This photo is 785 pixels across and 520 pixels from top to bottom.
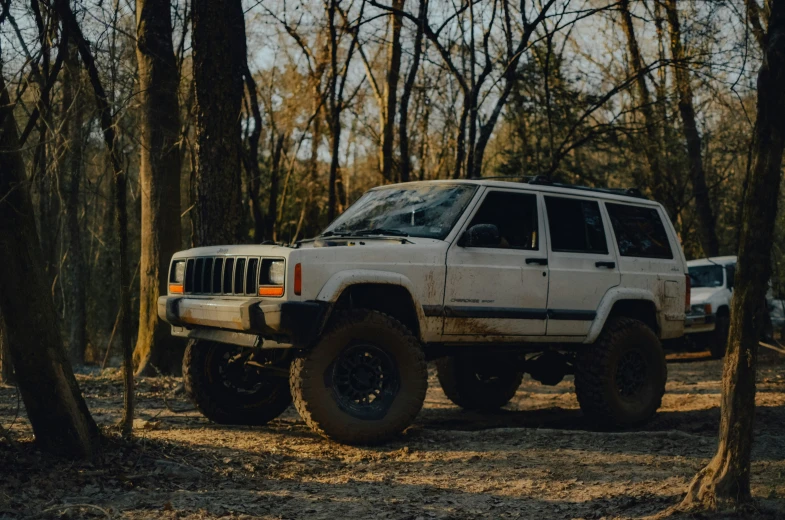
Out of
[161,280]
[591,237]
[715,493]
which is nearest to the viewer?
[715,493]

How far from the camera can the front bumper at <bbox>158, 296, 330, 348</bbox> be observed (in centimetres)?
630

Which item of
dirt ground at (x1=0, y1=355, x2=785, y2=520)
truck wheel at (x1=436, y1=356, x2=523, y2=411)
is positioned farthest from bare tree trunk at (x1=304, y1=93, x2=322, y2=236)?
dirt ground at (x1=0, y1=355, x2=785, y2=520)

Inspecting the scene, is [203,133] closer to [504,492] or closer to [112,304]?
[504,492]

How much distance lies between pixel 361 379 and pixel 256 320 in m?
0.99

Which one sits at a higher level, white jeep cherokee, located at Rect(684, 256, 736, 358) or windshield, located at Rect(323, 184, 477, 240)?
windshield, located at Rect(323, 184, 477, 240)

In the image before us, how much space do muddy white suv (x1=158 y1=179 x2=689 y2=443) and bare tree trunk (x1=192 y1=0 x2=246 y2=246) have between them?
1.23 m

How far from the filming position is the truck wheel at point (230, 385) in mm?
7621

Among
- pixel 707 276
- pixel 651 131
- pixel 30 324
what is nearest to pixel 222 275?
pixel 30 324

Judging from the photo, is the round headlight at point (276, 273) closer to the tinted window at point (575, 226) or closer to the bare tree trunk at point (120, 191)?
the bare tree trunk at point (120, 191)

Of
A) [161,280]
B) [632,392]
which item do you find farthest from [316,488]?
[161,280]

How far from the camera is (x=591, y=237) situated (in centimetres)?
839

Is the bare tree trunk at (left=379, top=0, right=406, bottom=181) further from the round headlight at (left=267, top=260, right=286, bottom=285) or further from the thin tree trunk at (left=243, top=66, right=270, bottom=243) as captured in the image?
the round headlight at (left=267, top=260, right=286, bottom=285)

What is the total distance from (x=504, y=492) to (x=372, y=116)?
2041 centimetres

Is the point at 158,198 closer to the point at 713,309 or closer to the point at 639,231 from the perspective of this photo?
the point at 639,231
